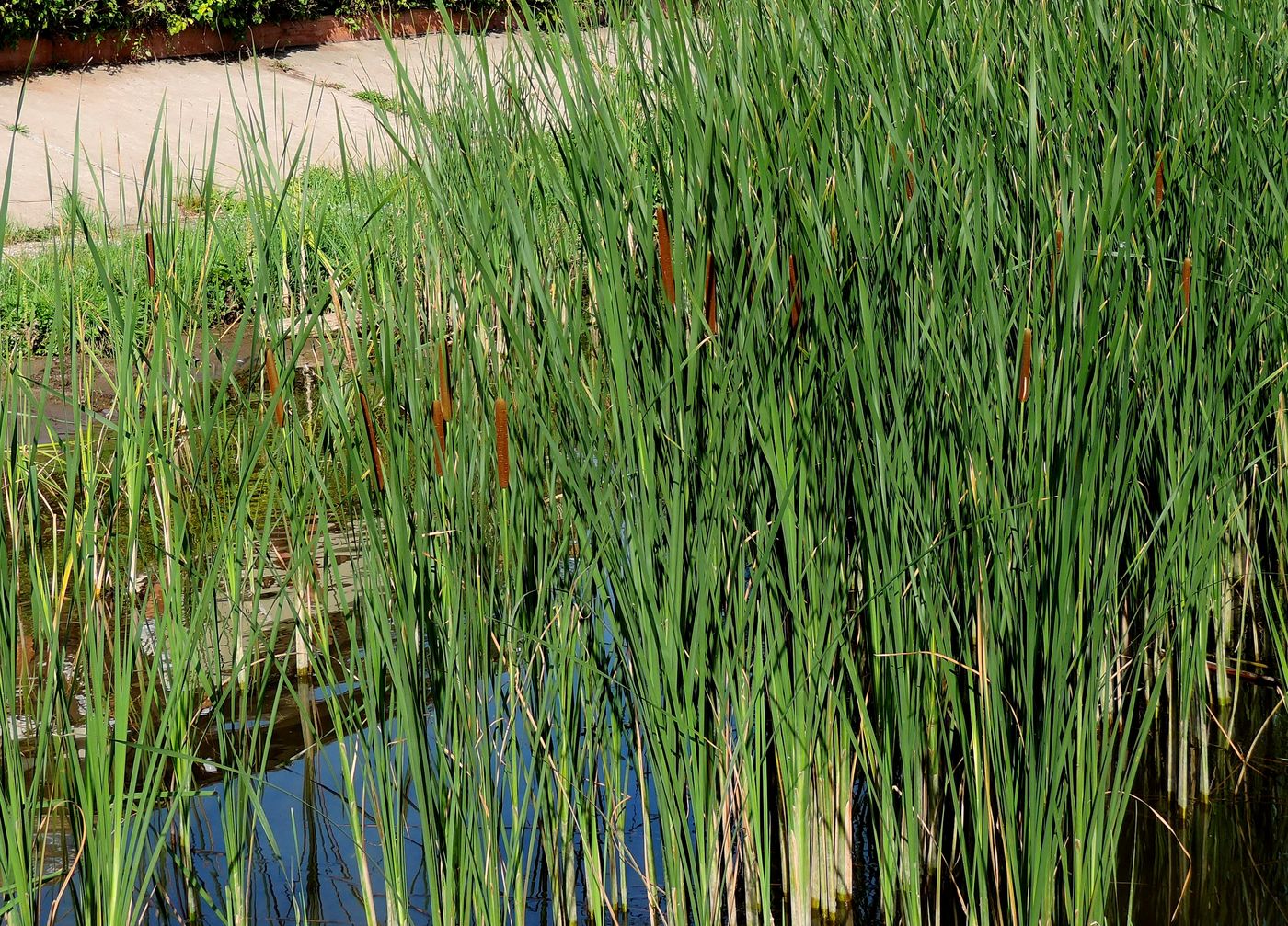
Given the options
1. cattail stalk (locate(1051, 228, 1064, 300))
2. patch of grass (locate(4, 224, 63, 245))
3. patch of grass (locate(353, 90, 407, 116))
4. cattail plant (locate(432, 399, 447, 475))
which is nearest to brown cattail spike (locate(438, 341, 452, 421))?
cattail plant (locate(432, 399, 447, 475))

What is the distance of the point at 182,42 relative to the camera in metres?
10.4

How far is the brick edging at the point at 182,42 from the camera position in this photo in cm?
934

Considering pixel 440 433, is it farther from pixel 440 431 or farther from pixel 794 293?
pixel 794 293

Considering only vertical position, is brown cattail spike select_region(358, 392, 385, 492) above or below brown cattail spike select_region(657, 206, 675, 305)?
below

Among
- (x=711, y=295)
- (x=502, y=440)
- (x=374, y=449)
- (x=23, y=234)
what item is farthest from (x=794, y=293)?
(x=23, y=234)

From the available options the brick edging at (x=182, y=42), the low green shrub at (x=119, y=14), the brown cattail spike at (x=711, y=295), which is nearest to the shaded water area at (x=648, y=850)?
the brown cattail spike at (x=711, y=295)

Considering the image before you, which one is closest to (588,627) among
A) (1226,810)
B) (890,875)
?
(890,875)

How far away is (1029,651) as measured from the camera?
1.70 m

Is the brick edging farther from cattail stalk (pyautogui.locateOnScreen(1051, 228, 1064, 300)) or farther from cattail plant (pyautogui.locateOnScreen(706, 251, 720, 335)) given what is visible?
cattail plant (pyautogui.locateOnScreen(706, 251, 720, 335))

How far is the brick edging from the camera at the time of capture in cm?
934

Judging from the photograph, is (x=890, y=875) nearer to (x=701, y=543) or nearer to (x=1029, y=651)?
(x=1029, y=651)

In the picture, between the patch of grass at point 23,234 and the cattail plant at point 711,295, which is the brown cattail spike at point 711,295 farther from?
the patch of grass at point 23,234

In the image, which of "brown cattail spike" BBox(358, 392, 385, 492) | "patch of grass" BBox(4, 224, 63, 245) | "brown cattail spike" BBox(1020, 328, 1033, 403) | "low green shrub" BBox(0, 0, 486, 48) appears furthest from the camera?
"low green shrub" BBox(0, 0, 486, 48)

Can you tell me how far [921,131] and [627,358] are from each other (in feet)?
2.36
